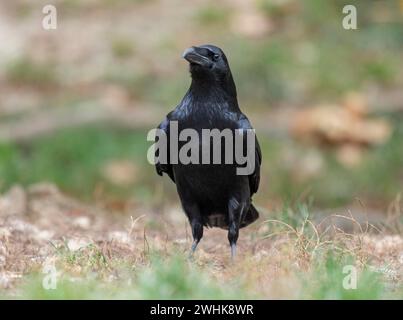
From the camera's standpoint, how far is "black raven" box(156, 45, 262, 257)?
682 cm

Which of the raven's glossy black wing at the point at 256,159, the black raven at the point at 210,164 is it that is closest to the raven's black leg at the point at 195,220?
the black raven at the point at 210,164

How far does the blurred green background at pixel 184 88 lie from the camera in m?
12.4

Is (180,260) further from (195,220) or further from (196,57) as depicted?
(196,57)

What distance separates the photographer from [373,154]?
42.9 ft

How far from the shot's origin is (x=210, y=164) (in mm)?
6777

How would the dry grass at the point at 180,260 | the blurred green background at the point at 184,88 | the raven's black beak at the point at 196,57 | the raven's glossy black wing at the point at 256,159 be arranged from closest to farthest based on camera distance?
the dry grass at the point at 180,260 → the raven's black beak at the point at 196,57 → the raven's glossy black wing at the point at 256,159 → the blurred green background at the point at 184,88

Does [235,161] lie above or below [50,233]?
above

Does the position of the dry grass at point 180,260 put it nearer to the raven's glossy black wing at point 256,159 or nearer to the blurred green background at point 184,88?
the raven's glossy black wing at point 256,159

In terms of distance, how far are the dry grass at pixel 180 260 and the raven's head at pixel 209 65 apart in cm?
111

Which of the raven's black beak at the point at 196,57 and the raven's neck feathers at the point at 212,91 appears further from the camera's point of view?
the raven's neck feathers at the point at 212,91

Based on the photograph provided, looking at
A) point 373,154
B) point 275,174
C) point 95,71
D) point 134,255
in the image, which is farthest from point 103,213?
point 95,71

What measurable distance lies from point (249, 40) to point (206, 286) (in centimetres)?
990

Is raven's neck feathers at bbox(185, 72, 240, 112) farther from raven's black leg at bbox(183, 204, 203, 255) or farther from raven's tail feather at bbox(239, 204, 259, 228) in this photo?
raven's tail feather at bbox(239, 204, 259, 228)

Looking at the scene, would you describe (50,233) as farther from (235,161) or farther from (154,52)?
(154,52)
